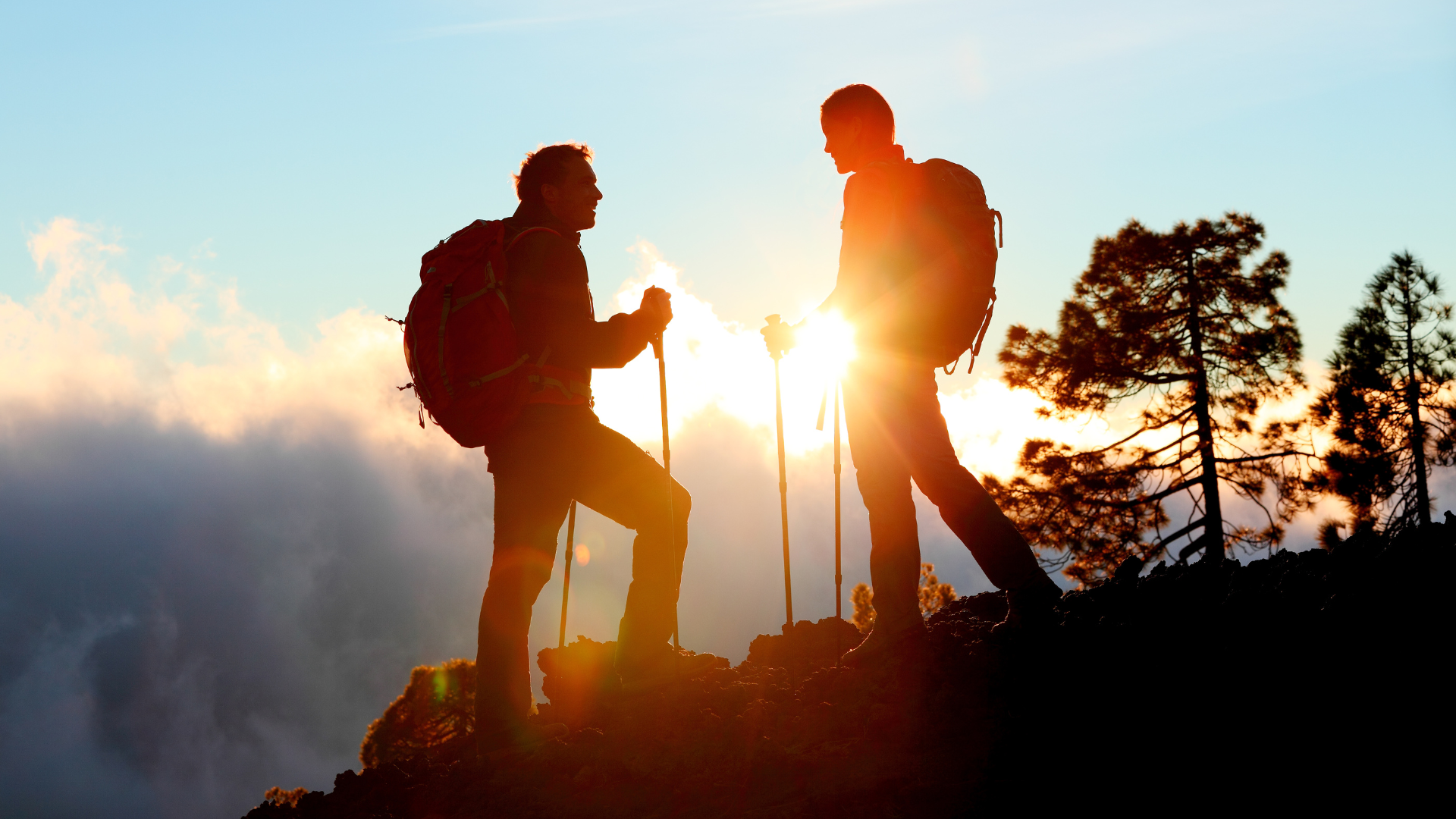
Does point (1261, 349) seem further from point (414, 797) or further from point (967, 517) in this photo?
point (414, 797)

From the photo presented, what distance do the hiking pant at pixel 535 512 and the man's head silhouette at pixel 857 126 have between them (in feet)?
5.56

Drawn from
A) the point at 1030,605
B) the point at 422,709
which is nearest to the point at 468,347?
the point at 1030,605

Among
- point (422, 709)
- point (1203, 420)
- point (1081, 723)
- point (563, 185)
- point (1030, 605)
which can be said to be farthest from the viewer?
point (422, 709)

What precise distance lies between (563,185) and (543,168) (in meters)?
0.13

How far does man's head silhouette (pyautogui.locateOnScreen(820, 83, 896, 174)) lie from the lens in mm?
4309

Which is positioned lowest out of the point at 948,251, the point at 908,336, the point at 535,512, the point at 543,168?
the point at 535,512

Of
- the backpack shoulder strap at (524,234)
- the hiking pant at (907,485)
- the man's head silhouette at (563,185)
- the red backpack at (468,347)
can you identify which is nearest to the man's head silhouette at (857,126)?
the hiking pant at (907,485)

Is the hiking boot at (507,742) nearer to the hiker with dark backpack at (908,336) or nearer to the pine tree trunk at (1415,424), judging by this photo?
the hiker with dark backpack at (908,336)

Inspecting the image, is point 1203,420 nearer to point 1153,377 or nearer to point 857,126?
point 1153,377

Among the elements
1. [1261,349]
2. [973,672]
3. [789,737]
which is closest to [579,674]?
[789,737]

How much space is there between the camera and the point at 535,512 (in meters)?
3.93

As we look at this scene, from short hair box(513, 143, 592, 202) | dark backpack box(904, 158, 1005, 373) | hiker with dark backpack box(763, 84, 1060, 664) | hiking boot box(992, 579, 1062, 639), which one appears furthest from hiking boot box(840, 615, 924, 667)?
short hair box(513, 143, 592, 202)

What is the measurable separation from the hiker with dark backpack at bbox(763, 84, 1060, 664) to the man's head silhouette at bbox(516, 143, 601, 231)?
1.17 m

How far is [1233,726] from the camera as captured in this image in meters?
3.13
